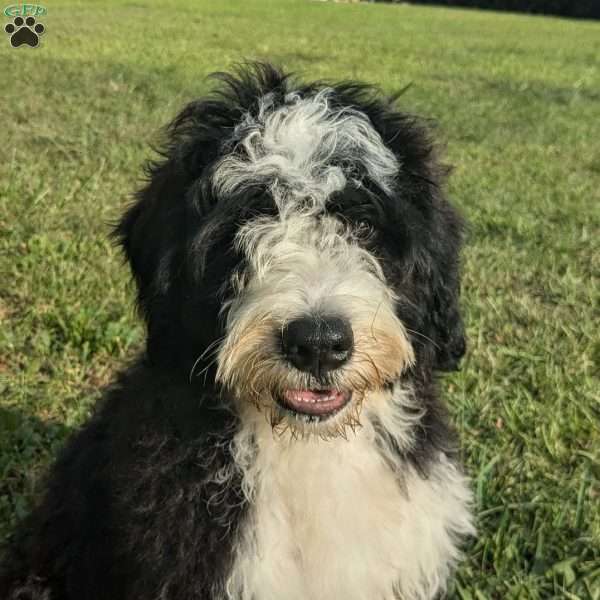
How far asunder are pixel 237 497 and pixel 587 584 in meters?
1.51

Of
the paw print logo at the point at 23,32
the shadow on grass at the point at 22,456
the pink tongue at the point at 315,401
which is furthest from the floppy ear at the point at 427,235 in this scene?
the paw print logo at the point at 23,32

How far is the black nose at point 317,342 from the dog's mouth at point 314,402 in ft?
0.49

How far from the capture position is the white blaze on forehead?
2.43 m

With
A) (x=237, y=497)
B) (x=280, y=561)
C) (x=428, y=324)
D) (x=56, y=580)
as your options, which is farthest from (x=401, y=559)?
(x=56, y=580)

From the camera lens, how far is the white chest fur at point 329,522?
100 inches

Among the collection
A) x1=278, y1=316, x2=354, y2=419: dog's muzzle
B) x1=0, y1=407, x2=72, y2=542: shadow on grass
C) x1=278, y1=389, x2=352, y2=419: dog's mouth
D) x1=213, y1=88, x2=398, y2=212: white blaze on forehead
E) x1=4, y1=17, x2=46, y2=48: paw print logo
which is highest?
x1=213, y1=88, x2=398, y2=212: white blaze on forehead

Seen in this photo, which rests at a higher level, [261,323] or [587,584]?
[261,323]

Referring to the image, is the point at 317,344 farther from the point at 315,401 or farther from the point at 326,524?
the point at 326,524

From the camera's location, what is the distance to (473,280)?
5.86 meters

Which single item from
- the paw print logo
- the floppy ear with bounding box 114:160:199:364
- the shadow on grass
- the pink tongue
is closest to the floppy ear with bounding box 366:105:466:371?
the pink tongue

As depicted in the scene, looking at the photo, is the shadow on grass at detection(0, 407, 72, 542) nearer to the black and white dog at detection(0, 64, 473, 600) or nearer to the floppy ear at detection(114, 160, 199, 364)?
the black and white dog at detection(0, 64, 473, 600)

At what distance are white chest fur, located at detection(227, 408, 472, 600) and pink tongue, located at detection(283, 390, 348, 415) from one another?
23 centimetres

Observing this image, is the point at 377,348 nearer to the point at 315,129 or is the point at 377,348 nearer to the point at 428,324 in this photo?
the point at 428,324

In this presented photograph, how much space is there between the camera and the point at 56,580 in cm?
289
